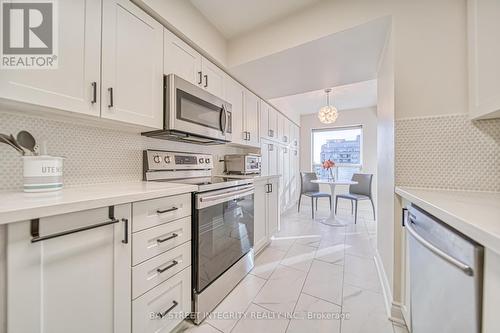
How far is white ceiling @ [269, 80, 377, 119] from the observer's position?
3407 mm

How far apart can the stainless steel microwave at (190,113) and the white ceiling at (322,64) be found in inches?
26.1

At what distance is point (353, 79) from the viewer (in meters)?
2.32

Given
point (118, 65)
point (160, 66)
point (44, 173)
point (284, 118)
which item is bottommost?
point (44, 173)

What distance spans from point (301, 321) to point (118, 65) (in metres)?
2.02

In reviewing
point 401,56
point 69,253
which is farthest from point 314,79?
point 69,253

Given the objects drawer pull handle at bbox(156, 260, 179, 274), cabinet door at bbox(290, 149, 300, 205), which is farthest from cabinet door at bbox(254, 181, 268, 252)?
cabinet door at bbox(290, 149, 300, 205)

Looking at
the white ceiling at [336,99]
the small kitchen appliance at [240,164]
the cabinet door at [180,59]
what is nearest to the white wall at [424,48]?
the cabinet door at [180,59]

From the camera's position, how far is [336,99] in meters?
4.02

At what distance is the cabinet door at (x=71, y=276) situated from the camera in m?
0.61

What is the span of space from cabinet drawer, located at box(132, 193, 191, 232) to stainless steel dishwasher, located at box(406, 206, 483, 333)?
1.23 m

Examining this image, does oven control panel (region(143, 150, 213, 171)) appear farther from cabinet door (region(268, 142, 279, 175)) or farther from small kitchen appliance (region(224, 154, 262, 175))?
cabinet door (region(268, 142, 279, 175))

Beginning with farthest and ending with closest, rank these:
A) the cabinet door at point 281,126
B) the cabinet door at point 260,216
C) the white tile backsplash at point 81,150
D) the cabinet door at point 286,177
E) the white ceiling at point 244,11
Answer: the cabinet door at point 286,177 < the cabinet door at point 281,126 < the cabinet door at point 260,216 < the white ceiling at point 244,11 < the white tile backsplash at point 81,150

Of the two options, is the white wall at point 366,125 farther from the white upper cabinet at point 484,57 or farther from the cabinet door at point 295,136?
the white upper cabinet at point 484,57

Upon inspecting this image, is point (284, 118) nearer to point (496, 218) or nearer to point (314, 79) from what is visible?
point (314, 79)
